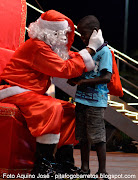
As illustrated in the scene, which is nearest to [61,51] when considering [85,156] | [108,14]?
[85,156]

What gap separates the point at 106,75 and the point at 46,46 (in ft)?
1.61

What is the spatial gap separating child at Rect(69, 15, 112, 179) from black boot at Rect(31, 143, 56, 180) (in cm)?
25

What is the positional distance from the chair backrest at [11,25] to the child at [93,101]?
0.94m

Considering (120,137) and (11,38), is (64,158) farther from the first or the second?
(120,137)

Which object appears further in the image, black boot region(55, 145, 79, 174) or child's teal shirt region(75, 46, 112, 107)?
black boot region(55, 145, 79, 174)

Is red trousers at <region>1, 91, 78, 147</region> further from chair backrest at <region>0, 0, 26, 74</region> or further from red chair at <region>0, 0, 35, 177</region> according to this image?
chair backrest at <region>0, 0, 26, 74</region>

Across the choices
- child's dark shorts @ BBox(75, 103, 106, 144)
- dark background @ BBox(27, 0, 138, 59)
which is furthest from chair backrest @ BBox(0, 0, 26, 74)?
dark background @ BBox(27, 0, 138, 59)

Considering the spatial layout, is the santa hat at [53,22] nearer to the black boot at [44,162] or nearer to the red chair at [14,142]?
the red chair at [14,142]

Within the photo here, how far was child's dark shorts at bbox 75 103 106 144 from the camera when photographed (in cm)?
218

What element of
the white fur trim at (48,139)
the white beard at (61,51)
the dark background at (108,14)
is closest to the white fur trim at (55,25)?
the white beard at (61,51)

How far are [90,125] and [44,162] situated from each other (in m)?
0.42

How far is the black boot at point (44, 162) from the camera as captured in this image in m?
2.11

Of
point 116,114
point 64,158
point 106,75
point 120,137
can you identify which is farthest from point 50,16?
point 120,137

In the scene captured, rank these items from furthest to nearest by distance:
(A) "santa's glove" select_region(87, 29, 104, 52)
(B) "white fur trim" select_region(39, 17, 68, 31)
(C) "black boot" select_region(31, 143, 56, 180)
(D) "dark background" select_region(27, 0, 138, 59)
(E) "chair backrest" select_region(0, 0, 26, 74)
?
(D) "dark background" select_region(27, 0, 138, 59) < (E) "chair backrest" select_region(0, 0, 26, 74) < (B) "white fur trim" select_region(39, 17, 68, 31) < (A) "santa's glove" select_region(87, 29, 104, 52) < (C) "black boot" select_region(31, 143, 56, 180)
